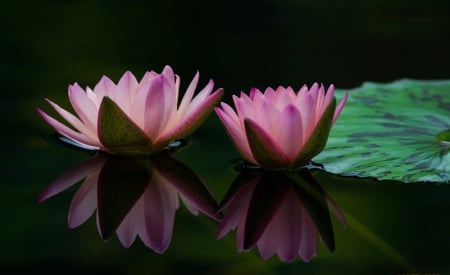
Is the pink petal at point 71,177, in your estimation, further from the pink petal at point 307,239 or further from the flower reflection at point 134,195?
the pink petal at point 307,239

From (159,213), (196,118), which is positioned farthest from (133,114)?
(159,213)

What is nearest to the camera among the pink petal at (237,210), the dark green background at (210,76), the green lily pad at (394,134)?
the dark green background at (210,76)

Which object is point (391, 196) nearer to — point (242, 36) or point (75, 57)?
point (75, 57)

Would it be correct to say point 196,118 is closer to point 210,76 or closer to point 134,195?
point 134,195

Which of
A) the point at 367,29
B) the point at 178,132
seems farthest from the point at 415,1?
the point at 178,132

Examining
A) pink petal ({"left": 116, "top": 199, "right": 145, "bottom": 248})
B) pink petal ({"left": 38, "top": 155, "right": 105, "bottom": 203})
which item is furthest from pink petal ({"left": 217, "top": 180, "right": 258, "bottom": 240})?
pink petal ({"left": 38, "top": 155, "right": 105, "bottom": 203})

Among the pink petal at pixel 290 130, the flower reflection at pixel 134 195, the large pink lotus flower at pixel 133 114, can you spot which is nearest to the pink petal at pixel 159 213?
the flower reflection at pixel 134 195
